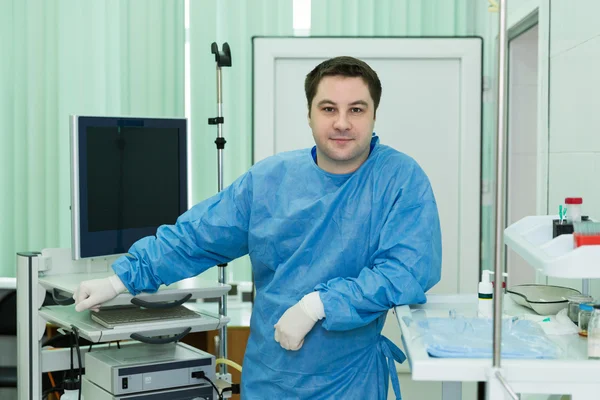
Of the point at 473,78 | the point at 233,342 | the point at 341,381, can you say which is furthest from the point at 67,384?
the point at 473,78

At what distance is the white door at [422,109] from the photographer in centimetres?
323

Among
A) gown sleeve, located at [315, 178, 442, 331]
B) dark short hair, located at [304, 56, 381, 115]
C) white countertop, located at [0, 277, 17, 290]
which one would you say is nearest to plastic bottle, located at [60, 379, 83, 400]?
white countertop, located at [0, 277, 17, 290]

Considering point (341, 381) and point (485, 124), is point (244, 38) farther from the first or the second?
point (341, 381)

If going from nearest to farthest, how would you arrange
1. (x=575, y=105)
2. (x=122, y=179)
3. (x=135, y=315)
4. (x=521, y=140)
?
(x=575, y=105), (x=135, y=315), (x=122, y=179), (x=521, y=140)

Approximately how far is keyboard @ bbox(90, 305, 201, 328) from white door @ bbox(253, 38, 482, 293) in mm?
945

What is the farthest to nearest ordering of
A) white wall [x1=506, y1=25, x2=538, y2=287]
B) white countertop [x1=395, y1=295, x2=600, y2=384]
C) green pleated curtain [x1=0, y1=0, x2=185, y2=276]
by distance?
green pleated curtain [x1=0, y1=0, x2=185, y2=276] < white wall [x1=506, y1=25, x2=538, y2=287] < white countertop [x1=395, y1=295, x2=600, y2=384]

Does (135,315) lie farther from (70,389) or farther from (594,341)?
(594,341)

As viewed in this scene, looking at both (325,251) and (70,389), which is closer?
(325,251)

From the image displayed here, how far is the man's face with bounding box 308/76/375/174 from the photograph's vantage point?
1.73 m

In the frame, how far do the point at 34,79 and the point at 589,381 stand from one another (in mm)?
2757

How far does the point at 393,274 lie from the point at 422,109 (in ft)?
5.85

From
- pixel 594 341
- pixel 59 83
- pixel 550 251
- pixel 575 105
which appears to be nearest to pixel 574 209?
pixel 550 251

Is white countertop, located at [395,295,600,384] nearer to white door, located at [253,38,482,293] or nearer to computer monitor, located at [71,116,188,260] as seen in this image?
computer monitor, located at [71,116,188,260]

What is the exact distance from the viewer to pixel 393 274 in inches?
63.8
